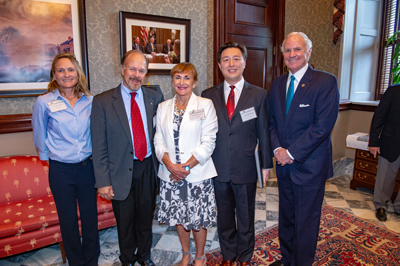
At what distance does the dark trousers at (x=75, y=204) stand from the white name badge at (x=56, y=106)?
0.39 metres

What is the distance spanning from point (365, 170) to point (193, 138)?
3190 mm

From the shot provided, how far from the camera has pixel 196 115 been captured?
1.95 metres

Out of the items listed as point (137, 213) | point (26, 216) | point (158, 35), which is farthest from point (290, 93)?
point (26, 216)

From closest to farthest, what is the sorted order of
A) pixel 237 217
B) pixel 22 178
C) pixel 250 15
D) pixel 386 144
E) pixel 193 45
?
pixel 237 217 < pixel 22 178 < pixel 386 144 < pixel 193 45 < pixel 250 15

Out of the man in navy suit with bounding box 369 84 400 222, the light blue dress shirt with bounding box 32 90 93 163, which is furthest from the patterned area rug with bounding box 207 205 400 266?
the light blue dress shirt with bounding box 32 90 93 163

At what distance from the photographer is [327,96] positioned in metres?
1.85

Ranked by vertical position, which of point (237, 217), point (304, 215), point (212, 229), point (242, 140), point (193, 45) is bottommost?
point (212, 229)

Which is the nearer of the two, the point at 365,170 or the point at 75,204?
the point at 75,204

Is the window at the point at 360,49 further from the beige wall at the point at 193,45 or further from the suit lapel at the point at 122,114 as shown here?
the suit lapel at the point at 122,114

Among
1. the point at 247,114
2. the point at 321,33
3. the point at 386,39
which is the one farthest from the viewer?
the point at 321,33

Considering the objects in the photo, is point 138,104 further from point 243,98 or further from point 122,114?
point 243,98

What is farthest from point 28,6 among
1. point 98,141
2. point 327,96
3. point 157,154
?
point 327,96

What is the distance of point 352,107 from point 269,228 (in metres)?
3.02

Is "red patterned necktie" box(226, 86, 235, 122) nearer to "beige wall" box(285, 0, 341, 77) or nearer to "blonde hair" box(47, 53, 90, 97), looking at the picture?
"blonde hair" box(47, 53, 90, 97)
